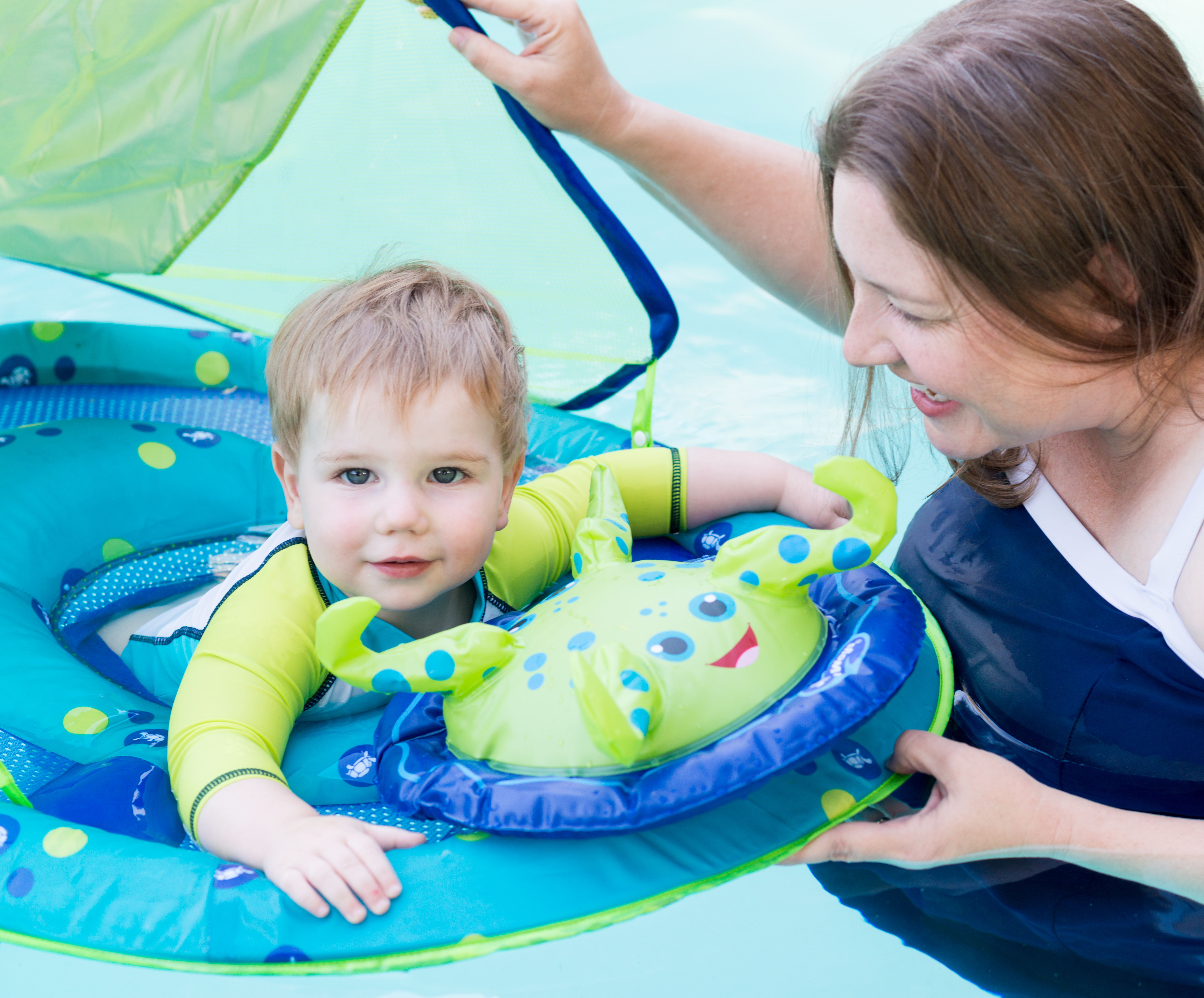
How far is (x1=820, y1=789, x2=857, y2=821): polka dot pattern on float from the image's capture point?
3.08ft

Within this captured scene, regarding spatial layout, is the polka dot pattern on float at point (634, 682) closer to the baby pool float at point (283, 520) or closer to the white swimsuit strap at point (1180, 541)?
the baby pool float at point (283, 520)

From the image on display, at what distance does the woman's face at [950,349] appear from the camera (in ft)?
2.77

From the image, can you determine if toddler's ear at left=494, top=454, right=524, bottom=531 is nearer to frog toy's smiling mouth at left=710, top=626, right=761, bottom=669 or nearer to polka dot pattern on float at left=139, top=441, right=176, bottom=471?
frog toy's smiling mouth at left=710, top=626, right=761, bottom=669

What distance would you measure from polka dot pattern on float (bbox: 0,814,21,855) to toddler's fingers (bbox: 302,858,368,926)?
0.25m

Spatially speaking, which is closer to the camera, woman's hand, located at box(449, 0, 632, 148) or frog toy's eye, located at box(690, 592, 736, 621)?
frog toy's eye, located at box(690, 592, 736, 621)

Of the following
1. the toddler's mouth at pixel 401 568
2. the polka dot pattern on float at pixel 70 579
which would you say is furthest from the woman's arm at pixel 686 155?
the polka dot pattern on float at pixel 70 579

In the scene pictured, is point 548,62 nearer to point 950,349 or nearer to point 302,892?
point 950,349

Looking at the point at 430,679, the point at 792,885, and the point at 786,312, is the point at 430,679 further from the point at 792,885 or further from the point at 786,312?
the point at 786,312

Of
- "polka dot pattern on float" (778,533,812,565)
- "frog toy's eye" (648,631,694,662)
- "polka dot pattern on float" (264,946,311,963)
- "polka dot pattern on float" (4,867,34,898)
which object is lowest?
"polka dot pattern on float" (264,946,311,963)

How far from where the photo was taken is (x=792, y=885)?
3.09 ft

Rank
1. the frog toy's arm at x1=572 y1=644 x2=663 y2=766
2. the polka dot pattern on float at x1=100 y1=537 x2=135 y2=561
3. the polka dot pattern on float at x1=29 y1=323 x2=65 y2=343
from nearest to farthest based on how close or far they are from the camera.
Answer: the frog toy's arm at x1=572 y1=644 x2=663 y2=766, the polka dot pattern on float at x1=100 y1=537 x2=135 y2=561, the polka dot pattern on float at x1=29 y1=323 x2=65 y2=343

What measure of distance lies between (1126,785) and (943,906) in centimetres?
19

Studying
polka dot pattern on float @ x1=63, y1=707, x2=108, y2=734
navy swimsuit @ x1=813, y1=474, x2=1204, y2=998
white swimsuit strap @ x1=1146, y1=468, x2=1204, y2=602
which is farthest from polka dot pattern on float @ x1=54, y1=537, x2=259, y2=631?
white swimsuit strap @ x1=1146, y1=468, x2=1204, y2=602

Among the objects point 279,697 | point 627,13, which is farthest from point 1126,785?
point 627,13
